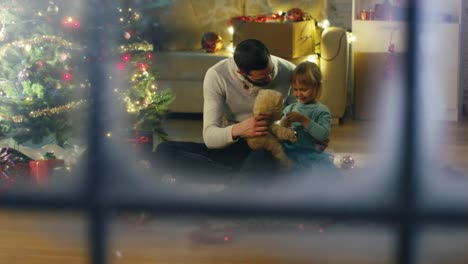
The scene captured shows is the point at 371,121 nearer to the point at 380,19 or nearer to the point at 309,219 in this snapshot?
the point at 380,19

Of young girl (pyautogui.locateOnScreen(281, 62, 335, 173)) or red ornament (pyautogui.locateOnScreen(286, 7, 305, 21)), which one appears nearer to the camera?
young girl (pyautogui.locateOnScreen(281, 62, 335, 173))

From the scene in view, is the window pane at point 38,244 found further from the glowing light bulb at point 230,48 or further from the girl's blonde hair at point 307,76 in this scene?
the glowing light bulb at point 230,48

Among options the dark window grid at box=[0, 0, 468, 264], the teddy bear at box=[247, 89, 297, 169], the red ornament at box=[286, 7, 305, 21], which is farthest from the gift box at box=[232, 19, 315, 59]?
the dark window grid at box=[0, 0, 468, 264]

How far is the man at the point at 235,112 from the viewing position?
3.08m

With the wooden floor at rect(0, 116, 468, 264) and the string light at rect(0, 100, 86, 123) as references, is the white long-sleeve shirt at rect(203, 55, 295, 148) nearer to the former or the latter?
the wooden floor at rect(0, 116, 468, 264)

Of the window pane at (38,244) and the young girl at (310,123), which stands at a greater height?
the young girl at (310,123)

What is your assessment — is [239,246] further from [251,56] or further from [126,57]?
[126,57]

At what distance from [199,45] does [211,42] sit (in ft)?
0.83

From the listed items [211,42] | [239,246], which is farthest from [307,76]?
[211,42]

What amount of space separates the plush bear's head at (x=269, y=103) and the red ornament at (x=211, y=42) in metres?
2.47

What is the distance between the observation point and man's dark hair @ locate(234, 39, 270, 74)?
3.01 metres

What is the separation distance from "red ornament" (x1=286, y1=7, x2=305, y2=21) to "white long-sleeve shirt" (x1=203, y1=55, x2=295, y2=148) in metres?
2.09

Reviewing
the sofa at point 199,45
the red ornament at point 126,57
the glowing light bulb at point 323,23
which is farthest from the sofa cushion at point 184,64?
the red ornament at point 126,57

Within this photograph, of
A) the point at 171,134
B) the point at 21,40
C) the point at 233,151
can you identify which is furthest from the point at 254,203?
the point at 171,134
